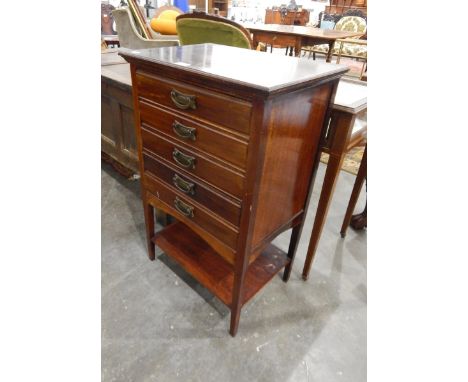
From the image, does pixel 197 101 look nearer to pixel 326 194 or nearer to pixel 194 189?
pixel 194 189

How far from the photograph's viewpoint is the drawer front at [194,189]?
0.87m

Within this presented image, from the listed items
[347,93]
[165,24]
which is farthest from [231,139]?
[165,24]

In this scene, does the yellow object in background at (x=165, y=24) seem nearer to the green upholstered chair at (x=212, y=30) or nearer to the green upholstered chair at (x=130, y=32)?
the green upholstered chair at (x=130, y=32)

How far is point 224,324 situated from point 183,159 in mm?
670

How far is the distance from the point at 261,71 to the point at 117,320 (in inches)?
40.5

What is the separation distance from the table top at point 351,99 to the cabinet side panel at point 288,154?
6cm

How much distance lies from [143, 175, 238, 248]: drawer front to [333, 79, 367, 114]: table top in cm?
51

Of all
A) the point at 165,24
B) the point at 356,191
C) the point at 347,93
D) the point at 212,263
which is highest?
the point at 165,24

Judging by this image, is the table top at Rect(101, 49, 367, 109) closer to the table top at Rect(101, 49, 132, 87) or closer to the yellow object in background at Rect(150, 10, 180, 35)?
the table top at Rect(101, 49, 132, 87)

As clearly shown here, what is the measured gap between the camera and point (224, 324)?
1.15 metres
